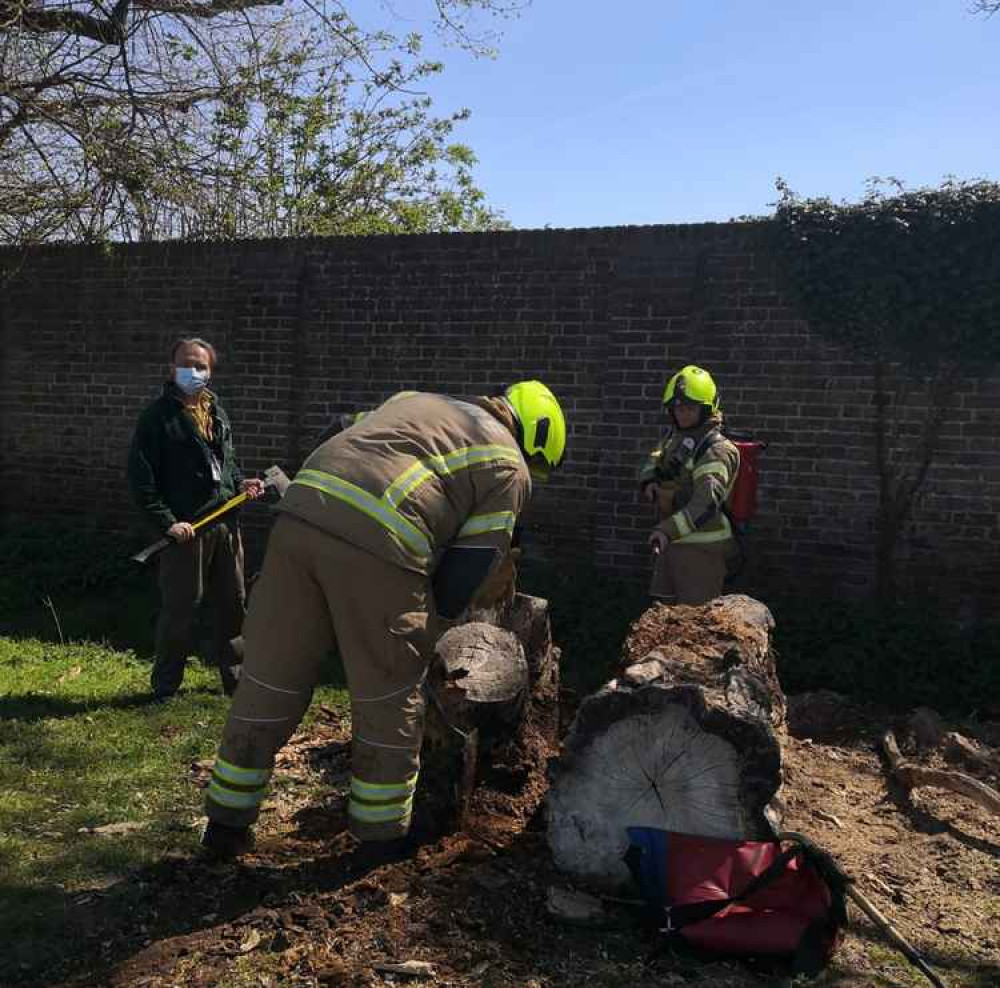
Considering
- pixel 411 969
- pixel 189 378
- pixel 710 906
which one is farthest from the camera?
pixel 189 378

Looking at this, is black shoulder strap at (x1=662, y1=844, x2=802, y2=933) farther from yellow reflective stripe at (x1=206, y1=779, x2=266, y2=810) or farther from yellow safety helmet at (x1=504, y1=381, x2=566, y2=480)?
yellow safety helmet at (x1=504, y1=381, x2=566, y2=480)

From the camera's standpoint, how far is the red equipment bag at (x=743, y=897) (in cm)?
300

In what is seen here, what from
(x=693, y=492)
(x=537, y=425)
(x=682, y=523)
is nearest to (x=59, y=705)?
(x=537, y=425)

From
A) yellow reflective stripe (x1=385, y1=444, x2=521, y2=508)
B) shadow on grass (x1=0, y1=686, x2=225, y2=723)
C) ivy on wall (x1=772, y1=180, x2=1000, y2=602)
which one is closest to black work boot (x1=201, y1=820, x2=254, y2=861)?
yellow reflective stripe (x1=385, y1=444, x2=521, y2=508)

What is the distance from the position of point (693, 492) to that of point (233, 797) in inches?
122

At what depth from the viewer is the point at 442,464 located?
11.4 ft

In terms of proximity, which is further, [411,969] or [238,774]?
[238,774]

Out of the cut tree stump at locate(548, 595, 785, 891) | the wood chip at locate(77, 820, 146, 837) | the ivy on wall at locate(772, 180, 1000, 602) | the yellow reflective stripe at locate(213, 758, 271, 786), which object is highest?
the ivy on wall at locate(772, 180, 1000, 602)

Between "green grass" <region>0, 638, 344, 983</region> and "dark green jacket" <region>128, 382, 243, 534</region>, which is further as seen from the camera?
"dark green jacket" <region>128, 382, 243, 534</region>

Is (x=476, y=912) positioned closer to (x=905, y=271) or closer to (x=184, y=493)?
(x=184, y=493)

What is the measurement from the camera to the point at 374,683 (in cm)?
343

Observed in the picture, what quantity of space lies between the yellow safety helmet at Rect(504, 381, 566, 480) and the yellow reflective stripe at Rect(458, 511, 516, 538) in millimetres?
425

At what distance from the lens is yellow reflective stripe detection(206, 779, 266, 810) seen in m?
3.54

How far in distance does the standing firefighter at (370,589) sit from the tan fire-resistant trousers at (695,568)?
2429 millimetres
